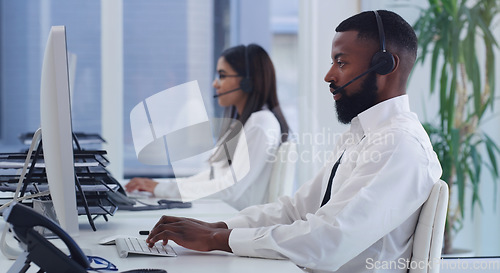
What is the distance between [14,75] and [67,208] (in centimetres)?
307

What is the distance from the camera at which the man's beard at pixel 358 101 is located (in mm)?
1560

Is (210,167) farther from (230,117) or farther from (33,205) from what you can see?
(33,205)

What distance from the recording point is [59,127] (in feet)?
3.56

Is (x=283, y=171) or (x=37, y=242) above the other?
(x=37, y=242)

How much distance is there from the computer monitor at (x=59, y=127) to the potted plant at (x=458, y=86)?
2.33 metres

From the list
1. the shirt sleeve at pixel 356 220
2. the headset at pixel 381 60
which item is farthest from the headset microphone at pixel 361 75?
the shirt sleeve at pixel 356 220

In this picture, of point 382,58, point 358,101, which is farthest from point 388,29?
point 358,101

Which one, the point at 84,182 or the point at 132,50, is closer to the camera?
the point at 84,182

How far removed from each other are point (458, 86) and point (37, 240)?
2.74 meters

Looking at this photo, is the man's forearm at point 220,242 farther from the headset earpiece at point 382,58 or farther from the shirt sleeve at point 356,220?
the headset earpiece at point 382,58

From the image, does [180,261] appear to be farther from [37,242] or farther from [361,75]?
[361,75]

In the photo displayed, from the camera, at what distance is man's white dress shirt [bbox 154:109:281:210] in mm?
2611

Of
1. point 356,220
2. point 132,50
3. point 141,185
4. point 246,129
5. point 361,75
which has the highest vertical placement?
point 361,75

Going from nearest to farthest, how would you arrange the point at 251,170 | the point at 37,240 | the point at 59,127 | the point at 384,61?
the point at 37,240
the point at 59,127
the point at 384,61
the point at 251,170
